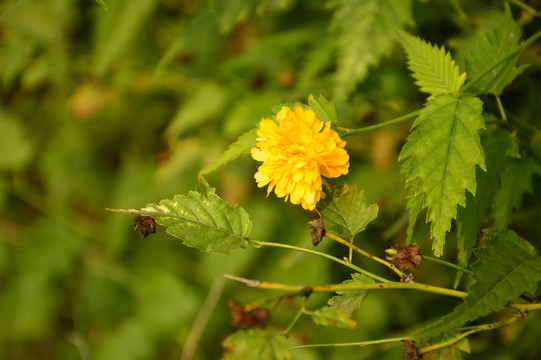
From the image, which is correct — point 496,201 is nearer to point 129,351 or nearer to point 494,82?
point 494,82

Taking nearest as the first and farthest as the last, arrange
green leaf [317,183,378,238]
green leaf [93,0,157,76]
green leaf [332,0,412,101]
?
green leaf [317,183,378,238] → green leaf [332,0,412,101] → green leaf [93,0,157,76]

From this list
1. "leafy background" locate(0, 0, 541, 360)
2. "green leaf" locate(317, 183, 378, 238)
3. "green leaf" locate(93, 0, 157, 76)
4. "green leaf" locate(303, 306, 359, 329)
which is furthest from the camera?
"green leaf" locate(93, 0, 157, 76)

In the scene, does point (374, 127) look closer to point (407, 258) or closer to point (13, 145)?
point (407, 258)

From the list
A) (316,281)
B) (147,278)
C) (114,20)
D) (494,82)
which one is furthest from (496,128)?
(147,278)

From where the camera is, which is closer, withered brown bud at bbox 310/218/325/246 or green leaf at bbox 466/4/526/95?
withered brown bud at bbox 310/218/325/246

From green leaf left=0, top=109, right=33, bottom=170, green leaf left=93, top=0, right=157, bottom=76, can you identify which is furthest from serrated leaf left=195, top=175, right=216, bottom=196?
green leaf left=0, top=109, right=33, bottom=170

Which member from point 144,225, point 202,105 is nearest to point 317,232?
point 144,225

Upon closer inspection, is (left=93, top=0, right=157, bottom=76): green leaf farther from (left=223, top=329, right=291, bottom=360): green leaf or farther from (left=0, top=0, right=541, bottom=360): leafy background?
(left=223, top=329, right=291, bottom=360): green leaf
